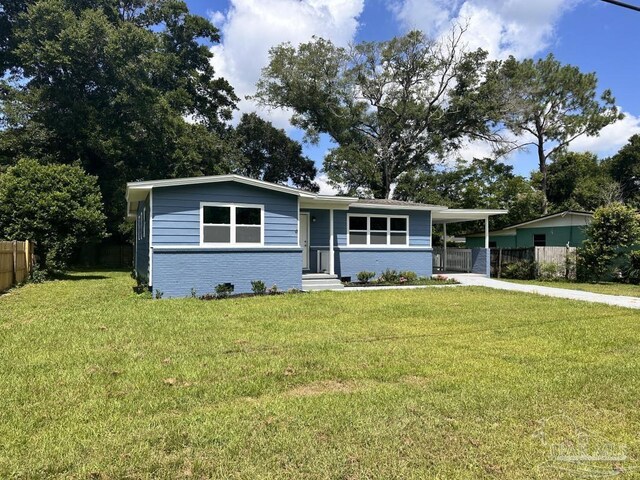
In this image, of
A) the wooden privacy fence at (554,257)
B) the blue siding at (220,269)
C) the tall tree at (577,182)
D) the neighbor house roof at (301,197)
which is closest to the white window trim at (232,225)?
the blue siding at (220,269)

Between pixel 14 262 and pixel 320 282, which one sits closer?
pixel 14 262

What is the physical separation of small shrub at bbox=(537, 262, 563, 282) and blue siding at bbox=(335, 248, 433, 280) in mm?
4544

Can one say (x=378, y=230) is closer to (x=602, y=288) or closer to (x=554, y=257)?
(x=554, y=257)

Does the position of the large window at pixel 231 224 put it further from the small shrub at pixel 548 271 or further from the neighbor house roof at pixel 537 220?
the neighbor house roof at pixel 537 220

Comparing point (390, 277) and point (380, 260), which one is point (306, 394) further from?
point (380, 260)

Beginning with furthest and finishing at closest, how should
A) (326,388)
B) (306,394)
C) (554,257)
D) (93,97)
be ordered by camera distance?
(93,97), (554,257), (326,388), (306,394)

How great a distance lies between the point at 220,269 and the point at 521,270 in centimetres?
1238

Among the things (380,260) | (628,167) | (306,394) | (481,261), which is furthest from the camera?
(628,167)

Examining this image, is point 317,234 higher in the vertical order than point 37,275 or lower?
higher

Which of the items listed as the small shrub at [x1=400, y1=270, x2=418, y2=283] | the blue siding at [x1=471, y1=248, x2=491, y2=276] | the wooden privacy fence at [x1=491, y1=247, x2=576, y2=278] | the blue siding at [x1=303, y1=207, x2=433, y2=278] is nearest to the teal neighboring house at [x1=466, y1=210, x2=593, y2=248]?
the wooden privacy fence at [x1=491, y1=247, x2=576, y2=278]

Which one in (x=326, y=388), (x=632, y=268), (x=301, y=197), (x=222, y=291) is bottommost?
(x=326, y=388)

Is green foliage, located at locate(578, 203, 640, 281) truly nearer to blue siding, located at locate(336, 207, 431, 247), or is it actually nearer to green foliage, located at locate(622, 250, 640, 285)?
green foliage, located at locate(622, 250, 640, 285)

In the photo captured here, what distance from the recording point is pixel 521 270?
17.3m

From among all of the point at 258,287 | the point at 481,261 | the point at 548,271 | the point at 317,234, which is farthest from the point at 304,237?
the point at 548,271
